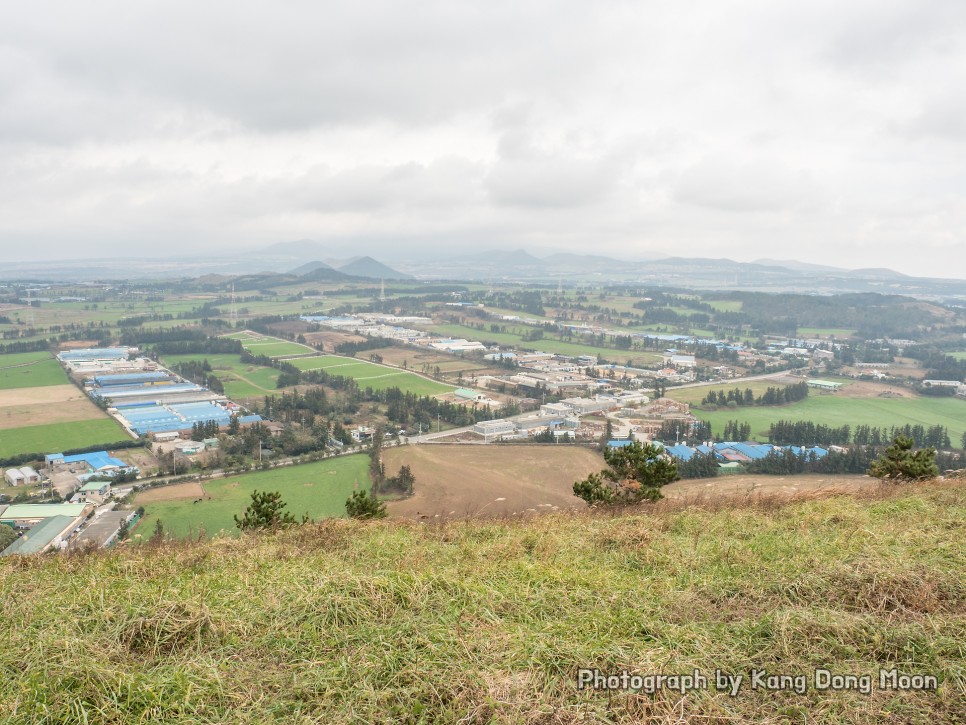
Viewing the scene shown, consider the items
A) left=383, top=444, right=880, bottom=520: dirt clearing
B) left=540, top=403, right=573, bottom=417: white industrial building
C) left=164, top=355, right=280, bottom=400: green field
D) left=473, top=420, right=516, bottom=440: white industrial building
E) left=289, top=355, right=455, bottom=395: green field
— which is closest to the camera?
left=383, top=444, right=880, bottom=520: dirt clearing

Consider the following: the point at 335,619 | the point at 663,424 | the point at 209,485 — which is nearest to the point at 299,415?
the point at 209,485

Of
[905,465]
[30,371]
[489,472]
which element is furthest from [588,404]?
[30,371]

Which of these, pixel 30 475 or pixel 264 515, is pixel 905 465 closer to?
pixel 264 515

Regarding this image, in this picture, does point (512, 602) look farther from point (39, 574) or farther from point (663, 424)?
point (663, 424)

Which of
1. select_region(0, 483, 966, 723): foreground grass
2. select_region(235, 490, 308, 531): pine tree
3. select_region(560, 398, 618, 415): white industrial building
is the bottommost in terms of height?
select_region(560, 398, 618, 415): white industrial building

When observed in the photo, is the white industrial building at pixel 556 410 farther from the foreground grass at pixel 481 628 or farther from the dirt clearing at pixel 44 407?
the foreground grass at pixel 481 628

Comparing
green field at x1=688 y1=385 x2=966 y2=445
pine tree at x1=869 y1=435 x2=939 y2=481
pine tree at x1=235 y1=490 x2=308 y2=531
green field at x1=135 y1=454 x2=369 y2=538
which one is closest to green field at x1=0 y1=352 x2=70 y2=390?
green field at x1=135 y1=454 x2=369 y2=538

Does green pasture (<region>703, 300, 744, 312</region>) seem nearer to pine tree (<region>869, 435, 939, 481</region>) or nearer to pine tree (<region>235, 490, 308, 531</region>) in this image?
pine tree (<region>869, 435, 939, 481</region>)
